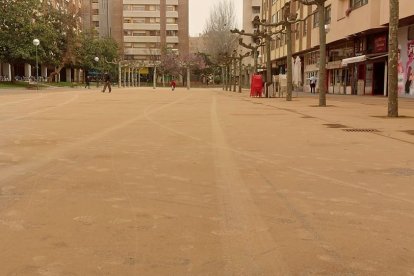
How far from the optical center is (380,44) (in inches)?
1417

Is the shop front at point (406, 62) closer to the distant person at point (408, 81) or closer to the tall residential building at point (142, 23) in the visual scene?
the distant person at point (408, 81)

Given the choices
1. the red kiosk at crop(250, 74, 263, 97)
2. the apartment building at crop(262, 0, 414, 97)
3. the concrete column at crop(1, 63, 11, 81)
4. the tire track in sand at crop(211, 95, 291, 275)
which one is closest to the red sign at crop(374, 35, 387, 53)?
the apartment building at crop(262, 0, 414, 97)

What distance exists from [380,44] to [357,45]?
4.53m

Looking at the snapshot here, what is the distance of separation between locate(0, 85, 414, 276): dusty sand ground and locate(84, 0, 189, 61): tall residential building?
11038cm

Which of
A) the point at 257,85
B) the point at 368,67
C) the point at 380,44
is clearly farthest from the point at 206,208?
the point at 368,67

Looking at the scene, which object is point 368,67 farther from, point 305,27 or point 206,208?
point 206,208

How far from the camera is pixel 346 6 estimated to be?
39.3m

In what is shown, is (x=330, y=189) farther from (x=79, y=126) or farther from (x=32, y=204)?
(x=79, y=126)

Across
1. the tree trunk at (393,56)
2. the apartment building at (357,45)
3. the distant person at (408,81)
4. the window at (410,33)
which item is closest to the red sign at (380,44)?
the apartment building at (357,45)

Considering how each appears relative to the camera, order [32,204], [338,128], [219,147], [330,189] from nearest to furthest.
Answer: [32,204] → [330,189] → [219,147] → [338,128]

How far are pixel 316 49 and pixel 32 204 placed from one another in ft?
151

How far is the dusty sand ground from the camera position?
3285 millimetres

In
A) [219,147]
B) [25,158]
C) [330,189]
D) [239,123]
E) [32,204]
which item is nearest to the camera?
[32,204]

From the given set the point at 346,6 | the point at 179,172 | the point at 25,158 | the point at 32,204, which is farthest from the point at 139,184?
the point at 346,6
